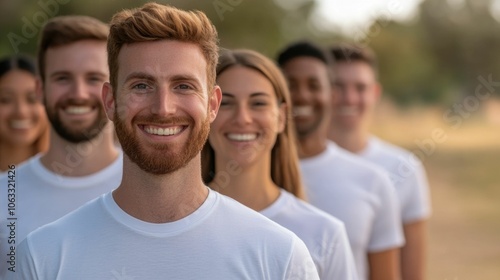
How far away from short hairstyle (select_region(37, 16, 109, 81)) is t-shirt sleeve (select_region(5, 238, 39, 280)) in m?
2.37

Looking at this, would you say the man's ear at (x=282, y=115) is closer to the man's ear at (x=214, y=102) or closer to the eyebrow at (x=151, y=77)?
the man's ear at (x=214, y=102)

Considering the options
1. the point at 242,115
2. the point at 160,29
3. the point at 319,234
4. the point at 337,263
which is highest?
the point at 160,29

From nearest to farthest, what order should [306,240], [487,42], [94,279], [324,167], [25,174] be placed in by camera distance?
1. [94,279]
2. [306,240]
3. [25,174]
4. [324,167]
5. [487,42]

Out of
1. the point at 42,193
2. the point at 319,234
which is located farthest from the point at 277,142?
the point at 42,193

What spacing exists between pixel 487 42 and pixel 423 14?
327 cm

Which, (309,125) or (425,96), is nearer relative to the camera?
(309,125)

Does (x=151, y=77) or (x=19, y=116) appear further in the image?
(x=19, y=116)

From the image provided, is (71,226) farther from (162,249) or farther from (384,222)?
(384,222)

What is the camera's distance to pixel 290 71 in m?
7.53

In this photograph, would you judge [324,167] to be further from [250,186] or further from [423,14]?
[423,14]

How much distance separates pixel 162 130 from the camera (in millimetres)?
3869

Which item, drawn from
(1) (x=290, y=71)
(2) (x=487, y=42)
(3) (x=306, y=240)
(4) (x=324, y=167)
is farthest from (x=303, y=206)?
(2) (x=487, y=42)

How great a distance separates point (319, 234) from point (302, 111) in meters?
2.18

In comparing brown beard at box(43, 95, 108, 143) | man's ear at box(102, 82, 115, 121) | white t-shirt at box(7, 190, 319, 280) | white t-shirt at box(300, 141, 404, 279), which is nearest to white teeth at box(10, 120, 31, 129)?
brown beard at box(43, 95, 108, 143)
